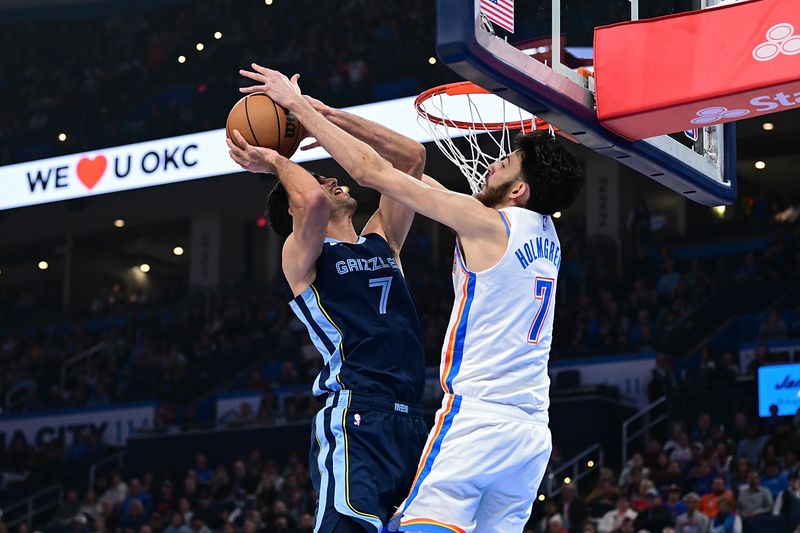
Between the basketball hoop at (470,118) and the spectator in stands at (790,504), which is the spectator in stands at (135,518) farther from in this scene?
the basketball hoop at (470,118)

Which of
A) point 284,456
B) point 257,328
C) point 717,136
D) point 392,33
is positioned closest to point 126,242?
point 257,328

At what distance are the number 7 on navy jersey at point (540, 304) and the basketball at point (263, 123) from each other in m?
1.44

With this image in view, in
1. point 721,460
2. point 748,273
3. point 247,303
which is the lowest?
point 721,460

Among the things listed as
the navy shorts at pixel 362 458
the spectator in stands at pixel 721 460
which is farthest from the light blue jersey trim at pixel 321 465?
the spectator in stands at pixel 721 460

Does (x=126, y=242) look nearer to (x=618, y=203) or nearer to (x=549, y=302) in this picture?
(x=618, y=203)

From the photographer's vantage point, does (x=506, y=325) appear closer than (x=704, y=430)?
Yes

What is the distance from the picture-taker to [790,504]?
11367 mm

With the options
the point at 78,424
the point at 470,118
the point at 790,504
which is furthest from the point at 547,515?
the point at 78,424

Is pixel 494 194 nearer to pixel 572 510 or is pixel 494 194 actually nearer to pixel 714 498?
pixel 714 498

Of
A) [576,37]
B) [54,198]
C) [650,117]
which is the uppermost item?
[54,198]

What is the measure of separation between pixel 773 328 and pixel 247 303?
10.6m

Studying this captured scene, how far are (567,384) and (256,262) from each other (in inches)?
425

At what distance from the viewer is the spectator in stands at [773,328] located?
15.8 metres

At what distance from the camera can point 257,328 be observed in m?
22.2
